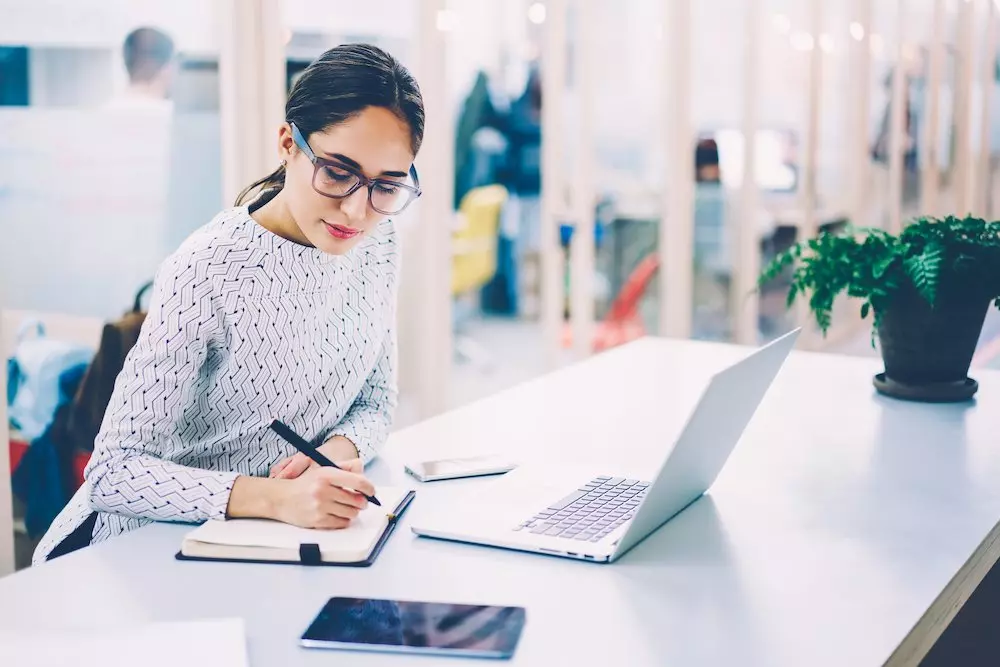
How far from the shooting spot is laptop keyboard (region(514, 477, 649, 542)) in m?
1.33

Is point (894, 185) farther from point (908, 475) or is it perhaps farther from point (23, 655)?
point (23, 655)

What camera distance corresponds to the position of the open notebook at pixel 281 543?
1248 millimetres

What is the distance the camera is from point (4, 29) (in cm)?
244

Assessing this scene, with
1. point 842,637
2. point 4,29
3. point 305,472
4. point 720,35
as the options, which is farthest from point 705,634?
point 720,35

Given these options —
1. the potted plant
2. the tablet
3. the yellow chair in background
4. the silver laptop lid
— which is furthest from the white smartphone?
the yellow chair in background

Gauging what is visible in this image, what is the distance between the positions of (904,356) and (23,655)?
62.1 inches

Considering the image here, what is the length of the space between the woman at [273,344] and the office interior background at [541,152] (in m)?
1.04

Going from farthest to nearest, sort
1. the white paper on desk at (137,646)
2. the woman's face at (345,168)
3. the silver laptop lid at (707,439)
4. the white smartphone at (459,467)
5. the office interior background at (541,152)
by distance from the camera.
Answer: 1. the office interior background at (541,152)
2. the white smartphone at (459,467)
3. the woman's face at (345,168)
4. the silver laptop lid at (707,439)
5. the white paper on desk at (137,646)

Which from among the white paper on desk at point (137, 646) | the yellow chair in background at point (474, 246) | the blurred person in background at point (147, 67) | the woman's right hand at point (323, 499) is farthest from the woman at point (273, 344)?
the yellow chair in background at point (474, 246)

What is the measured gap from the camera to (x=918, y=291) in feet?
6.46

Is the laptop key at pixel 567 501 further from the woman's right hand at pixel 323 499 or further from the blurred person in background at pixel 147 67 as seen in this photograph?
the blurred person in background at pixel 147 67

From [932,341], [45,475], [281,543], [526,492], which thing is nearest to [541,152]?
[45,475]

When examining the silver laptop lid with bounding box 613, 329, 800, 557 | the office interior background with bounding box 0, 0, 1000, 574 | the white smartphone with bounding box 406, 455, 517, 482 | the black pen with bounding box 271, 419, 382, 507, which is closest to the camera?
the silver laptop lid with bounding box 613, 329, 800, 557

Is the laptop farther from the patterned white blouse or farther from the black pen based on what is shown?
the patterned white blouse
